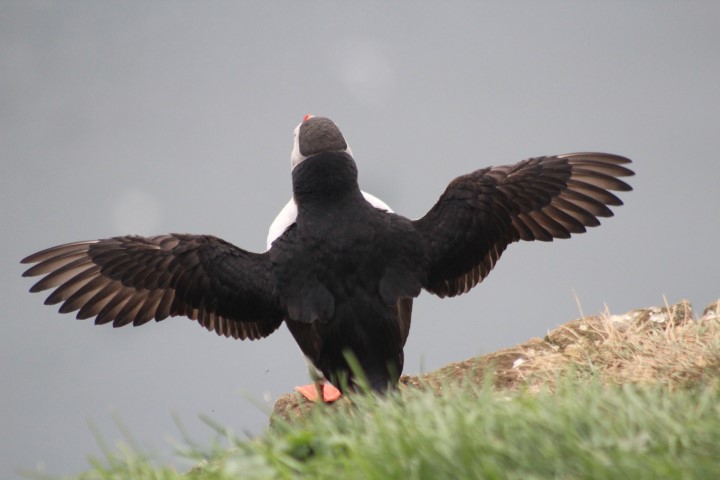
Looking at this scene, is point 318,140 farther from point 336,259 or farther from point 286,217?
point 336,259

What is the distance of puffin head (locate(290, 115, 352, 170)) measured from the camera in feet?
27.7

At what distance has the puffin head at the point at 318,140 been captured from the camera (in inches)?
333

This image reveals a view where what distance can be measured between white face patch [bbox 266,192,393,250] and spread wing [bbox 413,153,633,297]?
19.1 inches

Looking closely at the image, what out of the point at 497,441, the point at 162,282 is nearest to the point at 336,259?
the point at 162,282

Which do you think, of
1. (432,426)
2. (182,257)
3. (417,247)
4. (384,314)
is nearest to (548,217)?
(417,247)

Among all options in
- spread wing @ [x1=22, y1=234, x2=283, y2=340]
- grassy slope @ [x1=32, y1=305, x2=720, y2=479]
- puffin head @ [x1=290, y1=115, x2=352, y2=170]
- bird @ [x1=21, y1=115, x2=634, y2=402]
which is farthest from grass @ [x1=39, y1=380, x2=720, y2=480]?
puffin head @ [x1=290, y1=115, x2=352, y2=170]

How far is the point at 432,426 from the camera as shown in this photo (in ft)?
13.3

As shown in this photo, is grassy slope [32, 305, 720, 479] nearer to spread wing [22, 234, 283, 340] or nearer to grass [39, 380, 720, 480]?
grass [39, 380, 720, 480]

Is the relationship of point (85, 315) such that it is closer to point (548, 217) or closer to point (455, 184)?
point (455, 184)

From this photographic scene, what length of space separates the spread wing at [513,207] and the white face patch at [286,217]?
485mm

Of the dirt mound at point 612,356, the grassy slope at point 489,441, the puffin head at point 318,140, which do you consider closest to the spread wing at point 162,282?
the puffin head at point 318,140

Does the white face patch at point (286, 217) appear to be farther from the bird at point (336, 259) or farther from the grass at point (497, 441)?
the grass at point (497, 441)

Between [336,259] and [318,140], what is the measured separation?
1.25 metres

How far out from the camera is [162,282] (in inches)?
342
